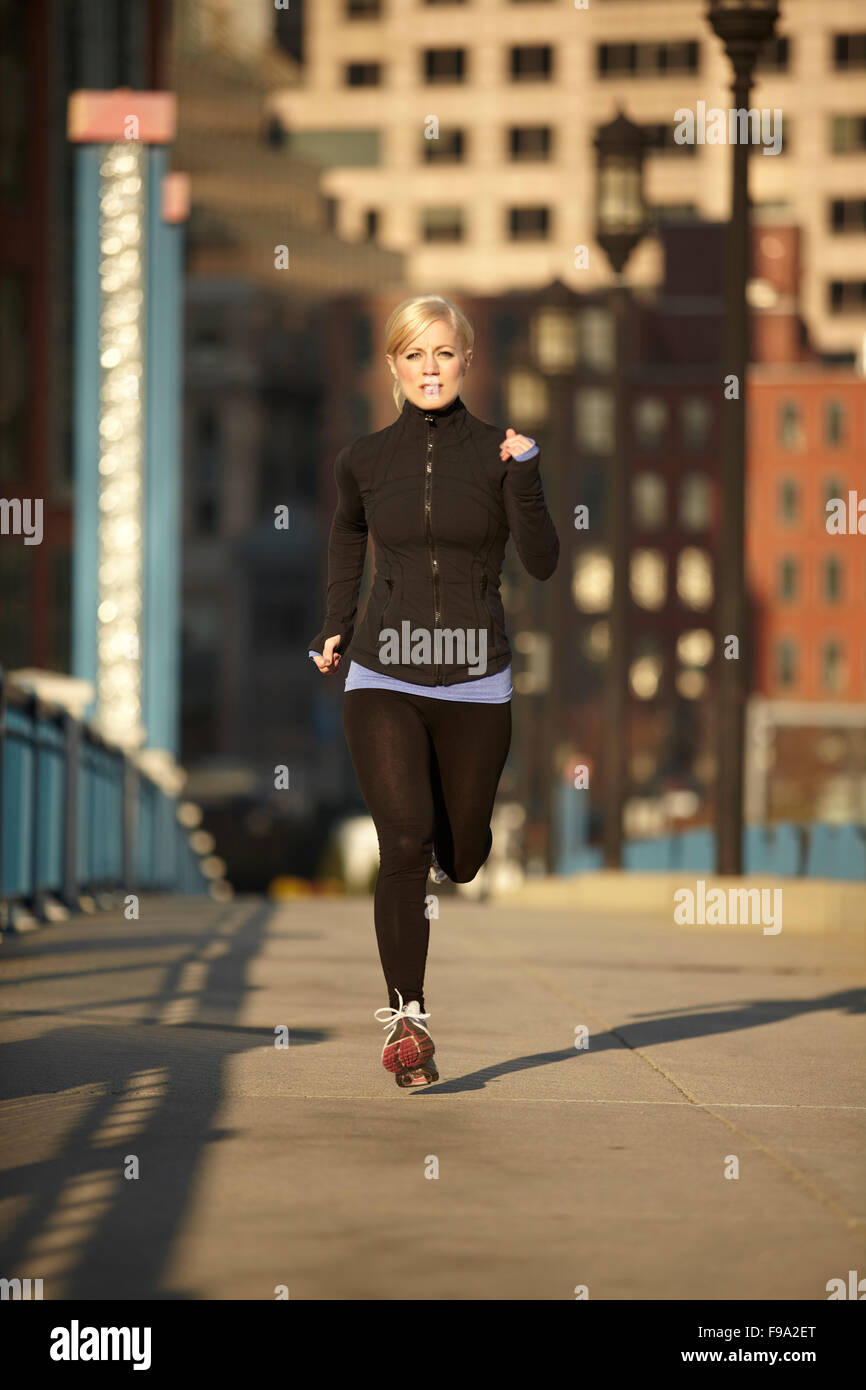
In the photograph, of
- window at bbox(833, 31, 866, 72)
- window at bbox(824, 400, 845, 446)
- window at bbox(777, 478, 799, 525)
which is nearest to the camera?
window at bbox(824, 400, 845, 446)

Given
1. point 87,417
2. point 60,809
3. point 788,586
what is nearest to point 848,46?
point 788,586

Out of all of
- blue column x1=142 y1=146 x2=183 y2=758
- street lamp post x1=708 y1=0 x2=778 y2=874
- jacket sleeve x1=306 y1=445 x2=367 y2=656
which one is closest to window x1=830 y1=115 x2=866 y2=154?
blue column x1=142 y1=146 x2=183 y2=758

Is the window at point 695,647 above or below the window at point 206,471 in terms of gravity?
below

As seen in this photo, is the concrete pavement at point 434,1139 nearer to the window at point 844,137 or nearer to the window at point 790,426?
the window at point 790,426

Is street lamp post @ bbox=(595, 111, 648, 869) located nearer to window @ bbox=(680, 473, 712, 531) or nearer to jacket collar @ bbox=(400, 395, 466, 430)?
jacket collar @ bbox=(400, 395, 466, 430)

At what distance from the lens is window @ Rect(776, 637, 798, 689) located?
87.2 meters

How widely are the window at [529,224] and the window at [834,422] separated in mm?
21060

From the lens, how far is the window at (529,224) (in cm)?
10319

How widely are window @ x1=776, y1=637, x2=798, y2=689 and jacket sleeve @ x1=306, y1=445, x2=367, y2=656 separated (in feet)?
270

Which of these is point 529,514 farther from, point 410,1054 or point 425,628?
point 410,1054

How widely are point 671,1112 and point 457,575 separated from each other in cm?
133

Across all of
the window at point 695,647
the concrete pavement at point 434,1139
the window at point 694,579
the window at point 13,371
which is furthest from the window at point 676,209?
the concrete pavement at point 434,1139

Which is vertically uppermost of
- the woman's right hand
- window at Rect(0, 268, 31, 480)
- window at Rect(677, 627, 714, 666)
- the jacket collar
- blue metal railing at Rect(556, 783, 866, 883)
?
window at Rect(0, 268, 31, 480)
